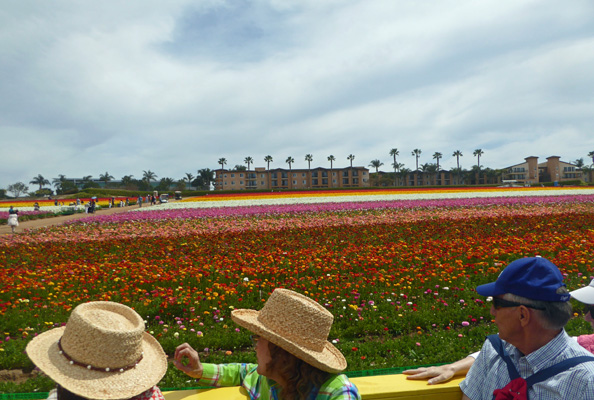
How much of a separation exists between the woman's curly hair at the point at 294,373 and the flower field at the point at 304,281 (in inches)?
93.5

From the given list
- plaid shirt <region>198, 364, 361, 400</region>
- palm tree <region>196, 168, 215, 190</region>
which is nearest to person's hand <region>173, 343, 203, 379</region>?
plaid shirt <region>198, 364, 361, 400</region>

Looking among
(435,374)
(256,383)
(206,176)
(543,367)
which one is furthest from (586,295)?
→ (206,176)

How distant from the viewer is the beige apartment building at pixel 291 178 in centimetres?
10962

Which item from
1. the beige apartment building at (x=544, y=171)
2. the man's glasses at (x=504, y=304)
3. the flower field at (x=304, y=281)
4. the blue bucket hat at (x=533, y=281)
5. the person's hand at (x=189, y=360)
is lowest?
the flower field at (x=304, y=281)

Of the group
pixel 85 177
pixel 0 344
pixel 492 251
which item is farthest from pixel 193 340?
pixel 85 177

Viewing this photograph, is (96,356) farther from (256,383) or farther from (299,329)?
(256,383)

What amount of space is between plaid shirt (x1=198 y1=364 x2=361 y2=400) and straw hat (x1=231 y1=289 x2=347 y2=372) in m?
0.11

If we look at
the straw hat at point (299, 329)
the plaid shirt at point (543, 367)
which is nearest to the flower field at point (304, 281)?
the plaid shirt at point (543, 367)

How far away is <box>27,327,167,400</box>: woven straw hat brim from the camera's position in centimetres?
151

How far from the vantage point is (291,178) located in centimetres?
11075

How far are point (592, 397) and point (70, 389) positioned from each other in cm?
214

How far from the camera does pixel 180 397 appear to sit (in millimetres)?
2285

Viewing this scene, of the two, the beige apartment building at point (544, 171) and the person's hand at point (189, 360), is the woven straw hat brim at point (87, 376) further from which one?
the beige apartment building at point (544, 171)

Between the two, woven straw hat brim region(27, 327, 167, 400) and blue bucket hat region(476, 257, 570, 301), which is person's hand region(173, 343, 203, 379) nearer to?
woven straw hat brim region(27, 327, 167, 400)
